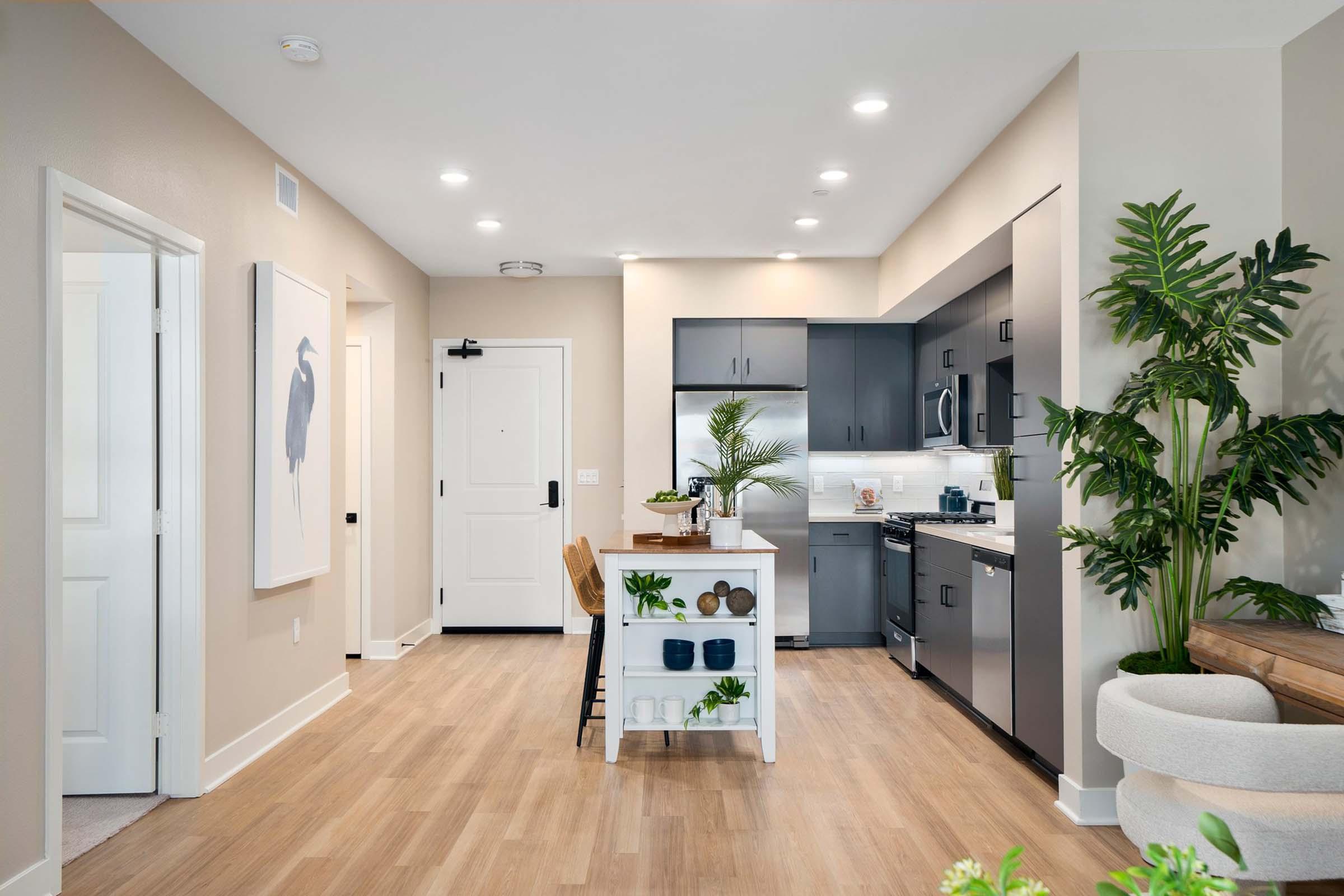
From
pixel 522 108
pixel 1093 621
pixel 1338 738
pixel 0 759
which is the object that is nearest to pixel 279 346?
pixel 522 108

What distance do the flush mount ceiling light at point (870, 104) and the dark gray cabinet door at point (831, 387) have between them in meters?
2.76

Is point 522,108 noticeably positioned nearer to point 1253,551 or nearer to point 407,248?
point 407,248

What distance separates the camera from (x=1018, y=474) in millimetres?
A: 3453

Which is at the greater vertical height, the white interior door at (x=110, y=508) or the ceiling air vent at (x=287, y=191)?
the ceiling air vent at (x=287, y=191)

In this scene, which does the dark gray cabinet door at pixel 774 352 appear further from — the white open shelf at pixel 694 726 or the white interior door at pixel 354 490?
the white open shelf at pixel 694 726

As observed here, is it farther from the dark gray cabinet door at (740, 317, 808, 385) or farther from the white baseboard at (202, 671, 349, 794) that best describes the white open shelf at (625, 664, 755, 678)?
the dark gray cabinet door at (740, 317, 808, 385)

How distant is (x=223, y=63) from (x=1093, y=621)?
362cm

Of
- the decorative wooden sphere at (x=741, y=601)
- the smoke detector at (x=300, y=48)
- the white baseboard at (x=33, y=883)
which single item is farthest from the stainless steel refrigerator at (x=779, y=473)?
the white baseboard at (x=33, y=883)

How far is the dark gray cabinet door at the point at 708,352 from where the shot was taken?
5.86m

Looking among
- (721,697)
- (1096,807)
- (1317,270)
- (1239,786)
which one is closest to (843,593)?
(721,697)

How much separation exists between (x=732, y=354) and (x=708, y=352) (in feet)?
0.54

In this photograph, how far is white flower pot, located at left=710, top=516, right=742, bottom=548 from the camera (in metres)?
3.69

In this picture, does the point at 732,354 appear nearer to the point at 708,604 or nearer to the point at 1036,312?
the point at 708,604

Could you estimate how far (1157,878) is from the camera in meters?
0.83
